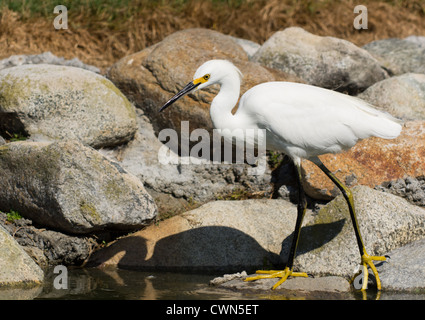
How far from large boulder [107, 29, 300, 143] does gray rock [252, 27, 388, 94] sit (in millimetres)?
786

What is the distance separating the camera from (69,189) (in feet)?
20.4

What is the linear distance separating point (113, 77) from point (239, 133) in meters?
3.45

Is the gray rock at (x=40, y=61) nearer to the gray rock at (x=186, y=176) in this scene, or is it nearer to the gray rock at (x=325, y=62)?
the gray rock at (x=186, y=176)

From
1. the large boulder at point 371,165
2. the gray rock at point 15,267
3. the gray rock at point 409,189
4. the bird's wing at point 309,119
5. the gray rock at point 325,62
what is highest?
the gray rock at point 325,62

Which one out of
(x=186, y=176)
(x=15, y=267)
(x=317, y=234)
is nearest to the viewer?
(x=15, y=267)

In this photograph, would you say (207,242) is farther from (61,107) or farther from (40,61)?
(40,61)

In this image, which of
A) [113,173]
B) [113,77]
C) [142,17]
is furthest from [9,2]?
[113,173]

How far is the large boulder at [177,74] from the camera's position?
8.05 meters

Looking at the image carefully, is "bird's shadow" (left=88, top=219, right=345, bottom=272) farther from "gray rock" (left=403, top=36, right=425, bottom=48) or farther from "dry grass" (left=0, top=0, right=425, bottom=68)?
"gray rock" (left=403, top=36, right=425, bottom=48)

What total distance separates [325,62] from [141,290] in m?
5.26

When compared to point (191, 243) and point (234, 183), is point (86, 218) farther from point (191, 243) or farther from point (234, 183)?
point (234, 183)

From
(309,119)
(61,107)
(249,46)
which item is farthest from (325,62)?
(61,107)

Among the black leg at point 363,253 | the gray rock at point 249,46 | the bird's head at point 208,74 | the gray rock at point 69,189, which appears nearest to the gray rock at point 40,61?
the gray rock at point 249,46

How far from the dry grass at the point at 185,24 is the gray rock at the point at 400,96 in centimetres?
310
